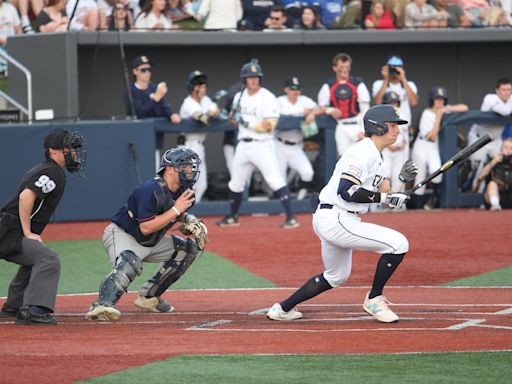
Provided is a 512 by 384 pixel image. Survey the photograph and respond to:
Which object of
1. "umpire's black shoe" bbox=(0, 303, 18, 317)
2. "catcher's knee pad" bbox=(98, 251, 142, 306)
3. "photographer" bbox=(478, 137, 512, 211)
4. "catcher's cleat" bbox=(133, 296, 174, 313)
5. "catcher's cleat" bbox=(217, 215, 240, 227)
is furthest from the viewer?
"photographer" bbox=(478, 137, 512, 211)

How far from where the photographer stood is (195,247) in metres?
8.98

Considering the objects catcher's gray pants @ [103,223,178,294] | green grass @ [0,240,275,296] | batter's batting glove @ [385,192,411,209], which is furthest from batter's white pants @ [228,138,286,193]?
batter's batting glove @ [385,192,411,209]

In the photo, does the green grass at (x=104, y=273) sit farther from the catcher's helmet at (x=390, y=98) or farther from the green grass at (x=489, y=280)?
the catcher's helmet at (x=390, y=98)

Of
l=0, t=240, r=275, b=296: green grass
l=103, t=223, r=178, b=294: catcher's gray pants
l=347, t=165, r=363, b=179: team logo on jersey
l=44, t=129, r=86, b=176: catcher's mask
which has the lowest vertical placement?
l=0, t=240, r=275, b=296: green grass

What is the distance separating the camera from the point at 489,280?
1082 cm

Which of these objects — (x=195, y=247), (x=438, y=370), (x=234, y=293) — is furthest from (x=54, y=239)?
(x=438, y=370)

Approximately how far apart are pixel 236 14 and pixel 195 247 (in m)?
8.49

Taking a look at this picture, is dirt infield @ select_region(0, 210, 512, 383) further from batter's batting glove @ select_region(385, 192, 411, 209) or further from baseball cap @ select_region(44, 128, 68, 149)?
baseball cap @ select_region(44, 128, 68, 149)

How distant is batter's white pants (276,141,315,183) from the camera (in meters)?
15.8

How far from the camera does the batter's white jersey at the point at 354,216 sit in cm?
809

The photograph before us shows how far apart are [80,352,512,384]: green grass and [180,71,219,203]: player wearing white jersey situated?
8644 millimetres

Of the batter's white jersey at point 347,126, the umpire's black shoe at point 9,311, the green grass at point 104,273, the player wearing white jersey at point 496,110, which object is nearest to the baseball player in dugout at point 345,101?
the batter's white jersey at point 347,126

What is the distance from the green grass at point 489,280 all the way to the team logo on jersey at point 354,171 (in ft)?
9.72

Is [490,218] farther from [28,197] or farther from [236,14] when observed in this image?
[28,197]
